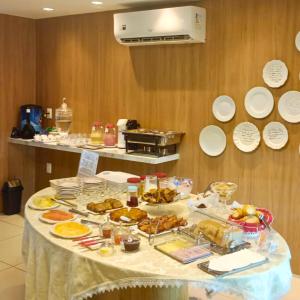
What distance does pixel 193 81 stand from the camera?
4066 mm

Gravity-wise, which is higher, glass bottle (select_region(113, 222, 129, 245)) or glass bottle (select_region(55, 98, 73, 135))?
glass bottle (select_region(55, 98, 73, 135))

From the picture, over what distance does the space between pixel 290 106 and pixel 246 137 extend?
46 cm

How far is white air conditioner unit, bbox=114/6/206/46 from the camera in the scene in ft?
12.3

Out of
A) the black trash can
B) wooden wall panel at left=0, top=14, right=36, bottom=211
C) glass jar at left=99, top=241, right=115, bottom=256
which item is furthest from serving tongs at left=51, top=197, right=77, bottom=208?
wooden wall panel at left=0, top=14, right=36, bottom=211

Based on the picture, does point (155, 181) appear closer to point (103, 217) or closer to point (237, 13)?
point (103, 217)

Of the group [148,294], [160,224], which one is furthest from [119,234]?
[148,294]

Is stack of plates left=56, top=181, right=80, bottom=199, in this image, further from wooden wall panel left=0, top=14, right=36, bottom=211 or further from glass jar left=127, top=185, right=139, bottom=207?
wooden wall panel left=0, top=14, right=36, bottom=211

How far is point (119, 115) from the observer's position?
4.68 meters

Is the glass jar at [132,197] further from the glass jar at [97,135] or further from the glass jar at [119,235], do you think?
the glass jar at [97,135]

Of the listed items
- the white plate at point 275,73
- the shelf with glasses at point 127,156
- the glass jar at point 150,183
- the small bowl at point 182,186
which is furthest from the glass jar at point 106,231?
the white plate at point 275,73

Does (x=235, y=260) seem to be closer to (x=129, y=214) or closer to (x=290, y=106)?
(x=129, y=214)

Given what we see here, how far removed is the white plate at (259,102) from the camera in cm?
362

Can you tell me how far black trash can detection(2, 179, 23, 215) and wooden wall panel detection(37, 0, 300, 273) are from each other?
1.61 feet

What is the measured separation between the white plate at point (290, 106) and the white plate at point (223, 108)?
44 cm
